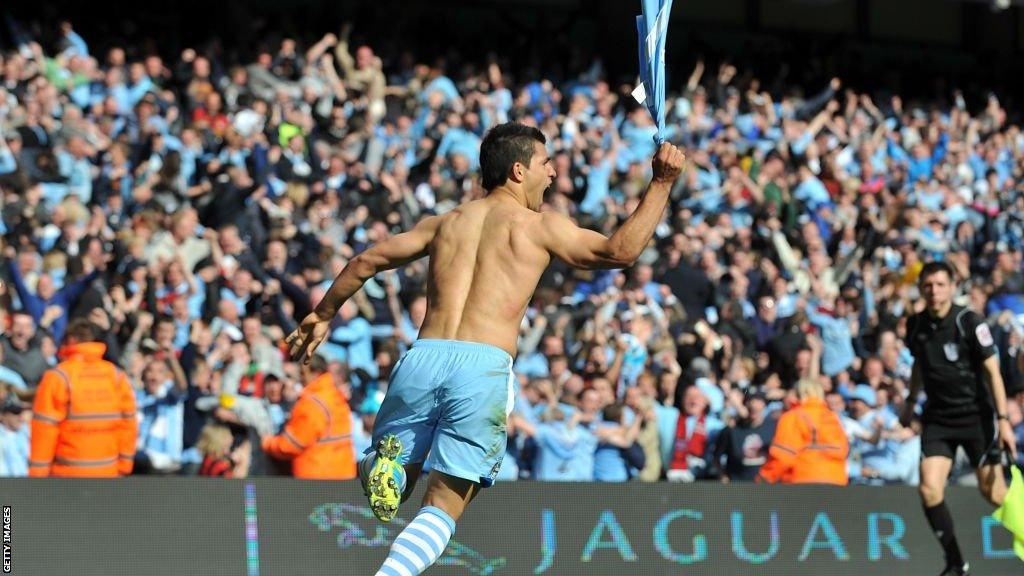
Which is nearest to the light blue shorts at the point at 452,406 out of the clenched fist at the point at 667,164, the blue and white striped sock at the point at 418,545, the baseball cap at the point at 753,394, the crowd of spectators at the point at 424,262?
the blue and white striped sock at the point at 418,545

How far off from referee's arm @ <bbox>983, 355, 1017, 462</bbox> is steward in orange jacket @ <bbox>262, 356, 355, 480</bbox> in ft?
13.9

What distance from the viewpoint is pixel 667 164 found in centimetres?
638

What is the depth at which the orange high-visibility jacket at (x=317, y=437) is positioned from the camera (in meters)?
10.9

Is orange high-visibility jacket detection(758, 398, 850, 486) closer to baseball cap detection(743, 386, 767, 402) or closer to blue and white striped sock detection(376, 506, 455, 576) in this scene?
baseball cap detection(743, 386, 767, 402)

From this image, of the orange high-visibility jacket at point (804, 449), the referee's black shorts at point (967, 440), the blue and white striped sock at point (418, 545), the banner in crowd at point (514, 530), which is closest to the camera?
the blue and white striped sock at point (418, 545)

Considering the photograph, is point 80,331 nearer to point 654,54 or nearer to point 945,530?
point 654,54

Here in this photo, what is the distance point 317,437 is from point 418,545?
4.69 m

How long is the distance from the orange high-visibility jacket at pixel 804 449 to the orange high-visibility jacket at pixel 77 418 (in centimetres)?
496

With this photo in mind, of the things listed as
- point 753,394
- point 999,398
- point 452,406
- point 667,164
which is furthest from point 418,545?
point 753,394

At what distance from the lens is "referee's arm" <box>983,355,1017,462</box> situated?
32.9 feet

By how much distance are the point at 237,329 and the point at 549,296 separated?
3250mm

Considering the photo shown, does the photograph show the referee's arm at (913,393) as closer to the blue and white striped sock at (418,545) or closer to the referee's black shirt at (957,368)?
the referee's black shirt at (957,368)

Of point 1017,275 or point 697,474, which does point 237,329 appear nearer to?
point 697,474

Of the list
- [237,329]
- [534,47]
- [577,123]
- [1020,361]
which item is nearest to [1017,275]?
[1020,361]
